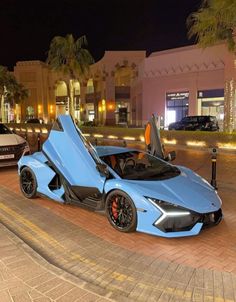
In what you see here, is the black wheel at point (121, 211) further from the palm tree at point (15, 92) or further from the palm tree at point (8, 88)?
the palm tree at point (15, 92)

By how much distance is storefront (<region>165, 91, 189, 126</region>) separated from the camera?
110ft

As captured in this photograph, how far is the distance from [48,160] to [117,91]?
1731 inches

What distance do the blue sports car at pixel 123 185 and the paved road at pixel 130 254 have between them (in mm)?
262

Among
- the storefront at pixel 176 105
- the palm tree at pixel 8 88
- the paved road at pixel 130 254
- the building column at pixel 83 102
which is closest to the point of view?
the paved road at pixel 130 254

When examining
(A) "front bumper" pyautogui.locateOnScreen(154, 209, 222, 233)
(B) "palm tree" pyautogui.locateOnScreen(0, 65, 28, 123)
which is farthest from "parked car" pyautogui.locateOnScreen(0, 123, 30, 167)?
(B) "palm tree" pyautogui.locateOnScreen(0, 65, 28, 123)

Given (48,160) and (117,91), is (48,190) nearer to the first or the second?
(48,160)

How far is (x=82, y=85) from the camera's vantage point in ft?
179

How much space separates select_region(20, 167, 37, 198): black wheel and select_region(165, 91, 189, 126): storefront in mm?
28067

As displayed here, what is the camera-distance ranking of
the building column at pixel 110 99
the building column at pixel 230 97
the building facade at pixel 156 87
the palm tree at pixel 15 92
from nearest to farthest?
the building column at pixel 230 97
the building facade at pixel 156 87
the palm tree at pixel 15 92
the building column at pixel 110 99

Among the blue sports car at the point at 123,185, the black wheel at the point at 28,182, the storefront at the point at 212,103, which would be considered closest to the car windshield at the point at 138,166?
the blue sports car at the point at 123,185

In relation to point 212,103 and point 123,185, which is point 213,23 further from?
point 212,103

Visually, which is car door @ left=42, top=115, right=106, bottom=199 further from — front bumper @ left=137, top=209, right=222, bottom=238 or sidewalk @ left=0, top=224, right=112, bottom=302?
sidewalk @ left=0, top=224, right=112, bottom=302

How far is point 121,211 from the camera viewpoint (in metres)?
5.09

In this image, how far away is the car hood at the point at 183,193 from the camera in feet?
15.2
